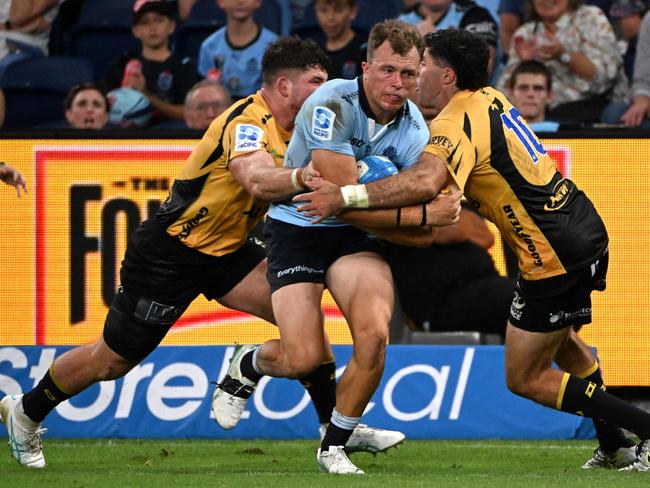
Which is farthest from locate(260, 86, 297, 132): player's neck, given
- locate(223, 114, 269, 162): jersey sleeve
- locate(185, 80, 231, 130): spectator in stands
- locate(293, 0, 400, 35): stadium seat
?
locate(293, 0, 400, 35): stadium seat

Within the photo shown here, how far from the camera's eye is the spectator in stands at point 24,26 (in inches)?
527

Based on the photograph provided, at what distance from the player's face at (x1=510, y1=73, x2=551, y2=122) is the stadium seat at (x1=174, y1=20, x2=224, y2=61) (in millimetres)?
3565

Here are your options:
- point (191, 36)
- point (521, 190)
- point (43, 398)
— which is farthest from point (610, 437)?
point (191, 36)

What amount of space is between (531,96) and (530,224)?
4.16 metres

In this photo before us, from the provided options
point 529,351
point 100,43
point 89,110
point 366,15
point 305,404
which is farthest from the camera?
point 100,43

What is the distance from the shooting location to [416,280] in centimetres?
1028

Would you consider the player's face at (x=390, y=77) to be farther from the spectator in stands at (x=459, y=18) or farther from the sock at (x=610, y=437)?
the spectator in stands at (x=459, y=18)

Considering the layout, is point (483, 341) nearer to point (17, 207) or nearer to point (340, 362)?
point (340, 362)

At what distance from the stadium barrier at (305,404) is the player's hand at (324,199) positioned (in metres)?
2.68

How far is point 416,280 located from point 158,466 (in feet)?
10.3

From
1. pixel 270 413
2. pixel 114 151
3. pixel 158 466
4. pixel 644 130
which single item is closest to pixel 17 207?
pixel 114 151

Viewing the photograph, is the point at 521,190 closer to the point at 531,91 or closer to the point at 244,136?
the point at 244,136

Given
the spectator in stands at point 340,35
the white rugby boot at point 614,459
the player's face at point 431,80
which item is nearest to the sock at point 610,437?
the white rugby boot at point 614,459

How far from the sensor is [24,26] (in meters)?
13.5
